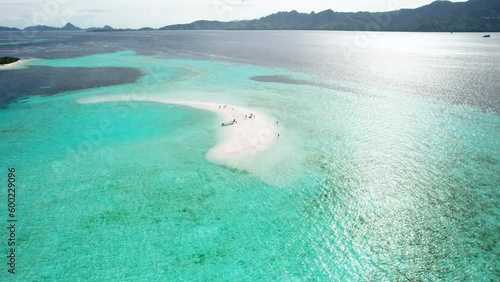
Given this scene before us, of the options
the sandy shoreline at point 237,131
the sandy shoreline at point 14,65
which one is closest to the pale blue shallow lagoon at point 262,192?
the sandy shoreline at point 237,131

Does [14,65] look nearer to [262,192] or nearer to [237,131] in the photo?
[237,131]

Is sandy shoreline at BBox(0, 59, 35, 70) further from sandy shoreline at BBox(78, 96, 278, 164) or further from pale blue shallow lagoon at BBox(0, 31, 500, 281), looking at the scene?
sandy shoreline at BBox(78, 96, 278, 164)

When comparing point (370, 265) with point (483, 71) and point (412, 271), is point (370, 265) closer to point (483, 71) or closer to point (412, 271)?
point (412, 271)

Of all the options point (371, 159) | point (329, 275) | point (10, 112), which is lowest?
point (329, 275)

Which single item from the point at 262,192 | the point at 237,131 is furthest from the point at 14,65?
the point at 262,192

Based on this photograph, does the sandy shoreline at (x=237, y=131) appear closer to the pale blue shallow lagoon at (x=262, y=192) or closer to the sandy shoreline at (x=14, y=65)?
the pale blue shallow lagoon at (x=262, y=192)

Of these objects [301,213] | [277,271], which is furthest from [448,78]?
[277,271]

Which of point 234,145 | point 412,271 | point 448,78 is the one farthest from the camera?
point 448,78
